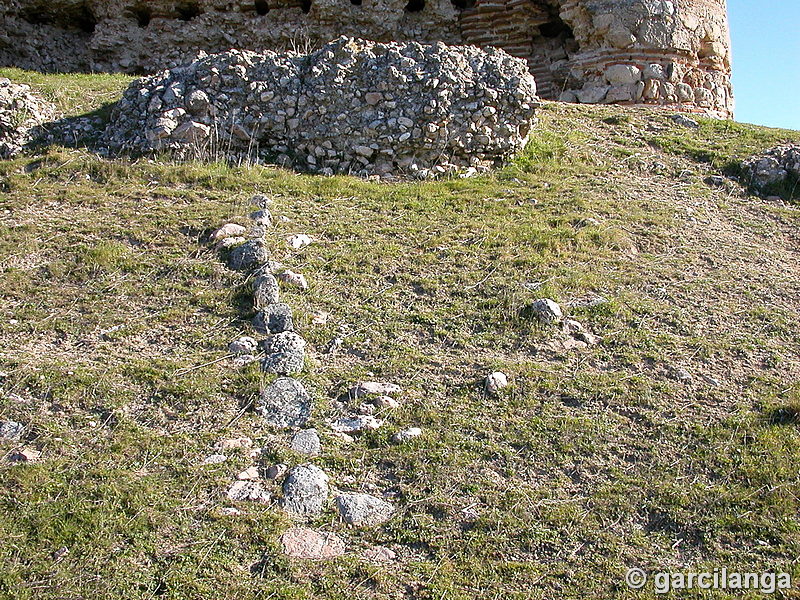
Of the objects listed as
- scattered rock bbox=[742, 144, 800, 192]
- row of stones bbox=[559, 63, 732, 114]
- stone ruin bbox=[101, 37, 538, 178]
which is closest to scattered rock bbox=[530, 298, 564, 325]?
stone ruin bbox=[101, 37, 538, 178]

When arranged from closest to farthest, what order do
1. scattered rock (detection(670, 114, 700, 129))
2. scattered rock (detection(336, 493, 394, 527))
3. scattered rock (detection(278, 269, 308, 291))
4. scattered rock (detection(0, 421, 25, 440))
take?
scattered rock (detection(336, 493, 394, 527)) → scattered rock (detection(0, 421, 25, 440)) → scattered rock (detection(278, 269, 308, 291)) → scattered rock (detection(670, 114, 700, 129))

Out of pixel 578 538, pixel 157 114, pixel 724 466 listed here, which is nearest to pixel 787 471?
pixel 724 466

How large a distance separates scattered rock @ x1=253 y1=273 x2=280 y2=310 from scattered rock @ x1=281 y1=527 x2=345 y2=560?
2056mm

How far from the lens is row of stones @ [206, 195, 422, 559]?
12.6ft

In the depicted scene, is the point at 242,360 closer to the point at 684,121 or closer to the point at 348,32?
the point at 684,121

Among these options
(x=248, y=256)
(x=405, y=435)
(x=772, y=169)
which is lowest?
(x=405, y=435)

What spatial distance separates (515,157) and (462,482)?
214 inches

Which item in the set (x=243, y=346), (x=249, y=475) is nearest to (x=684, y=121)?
(x=243, y=346)

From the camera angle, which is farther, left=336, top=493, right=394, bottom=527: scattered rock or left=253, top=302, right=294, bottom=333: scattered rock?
left=253, top=302, right=294, bottom=333: scattered rock

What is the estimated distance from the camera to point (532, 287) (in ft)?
19.6

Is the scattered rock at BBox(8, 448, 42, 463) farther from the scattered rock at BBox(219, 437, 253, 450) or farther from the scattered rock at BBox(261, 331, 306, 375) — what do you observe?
the scattered rock at BBox(261, 331, 306, 375)

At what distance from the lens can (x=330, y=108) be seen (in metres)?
8.24

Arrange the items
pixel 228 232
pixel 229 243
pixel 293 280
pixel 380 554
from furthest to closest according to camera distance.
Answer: pixel 228 232, pixel 229 243, pixel 293 280, pixel 380 554

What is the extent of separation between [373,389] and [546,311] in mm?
1564
